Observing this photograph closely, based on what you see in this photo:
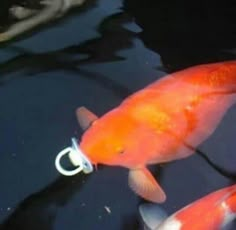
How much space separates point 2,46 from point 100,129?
0.27 metres

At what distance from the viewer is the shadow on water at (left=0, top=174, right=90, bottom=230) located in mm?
747

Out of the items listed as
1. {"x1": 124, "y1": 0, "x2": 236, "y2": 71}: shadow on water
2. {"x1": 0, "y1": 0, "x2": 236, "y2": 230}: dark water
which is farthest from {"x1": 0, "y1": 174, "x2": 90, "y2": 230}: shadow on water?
{"x1": 124, "y1": 0, "x2": 236, "y2": 71}: shadow on water

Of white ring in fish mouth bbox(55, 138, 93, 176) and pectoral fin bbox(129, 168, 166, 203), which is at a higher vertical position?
white ring in fish mouth bbox(55, 138, 93, 176)

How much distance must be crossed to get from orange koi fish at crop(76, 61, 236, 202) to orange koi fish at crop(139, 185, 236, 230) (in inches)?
0.9

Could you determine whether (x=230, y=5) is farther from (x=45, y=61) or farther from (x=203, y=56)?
(x=45, y=61)

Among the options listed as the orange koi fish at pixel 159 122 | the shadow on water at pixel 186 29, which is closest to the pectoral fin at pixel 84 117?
the orange koi fish at pixel 159 122

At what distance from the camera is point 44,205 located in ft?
2.53

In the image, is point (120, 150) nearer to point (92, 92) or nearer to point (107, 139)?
point (107, 139)

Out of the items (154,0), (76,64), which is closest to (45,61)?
(76,64)

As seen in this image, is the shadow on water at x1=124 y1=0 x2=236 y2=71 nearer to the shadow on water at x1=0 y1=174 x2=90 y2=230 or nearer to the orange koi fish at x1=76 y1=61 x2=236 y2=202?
the orange koi fish at x1=76 y1=61 x2=236 y2=202

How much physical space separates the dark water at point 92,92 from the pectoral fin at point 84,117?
1 cm

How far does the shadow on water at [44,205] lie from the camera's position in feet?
2.45

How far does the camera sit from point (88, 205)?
767 millimetres

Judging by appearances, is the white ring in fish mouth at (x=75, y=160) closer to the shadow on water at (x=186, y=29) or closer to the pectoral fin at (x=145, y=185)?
the pectoral fin at (x=145, y=185)
